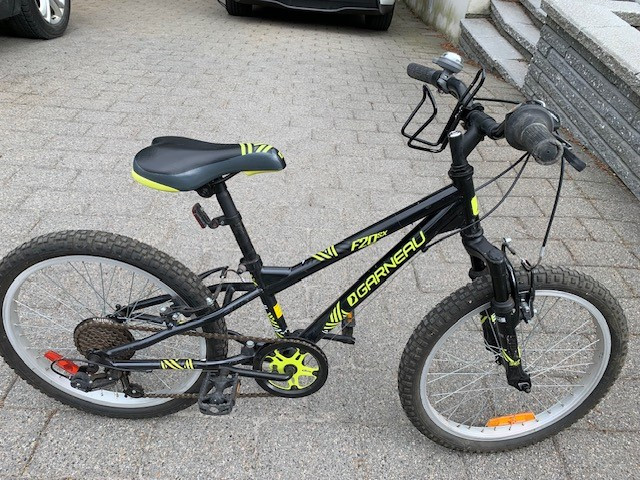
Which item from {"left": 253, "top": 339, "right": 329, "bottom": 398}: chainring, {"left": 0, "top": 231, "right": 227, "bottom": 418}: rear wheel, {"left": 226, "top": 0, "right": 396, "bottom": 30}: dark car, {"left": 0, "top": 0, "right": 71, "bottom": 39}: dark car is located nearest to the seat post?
{"left": 0, "top": 231, "right": 227, "bottom": 418}: rear wheel

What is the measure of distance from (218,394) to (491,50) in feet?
18.9

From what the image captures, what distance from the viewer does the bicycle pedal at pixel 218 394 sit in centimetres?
184

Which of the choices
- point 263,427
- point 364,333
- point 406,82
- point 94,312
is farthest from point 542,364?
point 406,82

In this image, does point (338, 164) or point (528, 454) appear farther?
point (338, 164)

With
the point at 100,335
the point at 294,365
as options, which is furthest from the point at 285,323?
the point at 100,335

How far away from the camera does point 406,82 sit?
18.9 ft

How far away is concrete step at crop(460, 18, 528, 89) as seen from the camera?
18.9ft

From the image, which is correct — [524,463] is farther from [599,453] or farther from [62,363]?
[62,363]

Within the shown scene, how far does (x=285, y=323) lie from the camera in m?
1.89

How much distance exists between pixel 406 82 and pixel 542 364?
4125 mm

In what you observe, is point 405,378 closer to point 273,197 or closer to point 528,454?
Result: point 528,454

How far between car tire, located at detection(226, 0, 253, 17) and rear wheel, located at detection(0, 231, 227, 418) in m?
6.71

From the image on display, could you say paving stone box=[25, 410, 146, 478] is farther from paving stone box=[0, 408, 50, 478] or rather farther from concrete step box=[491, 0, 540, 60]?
concrete step box=[491, 0, 540, 60]

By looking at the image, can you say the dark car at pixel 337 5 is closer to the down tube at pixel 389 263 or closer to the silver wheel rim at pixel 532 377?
the silver wheel rim at pixel 532 377
